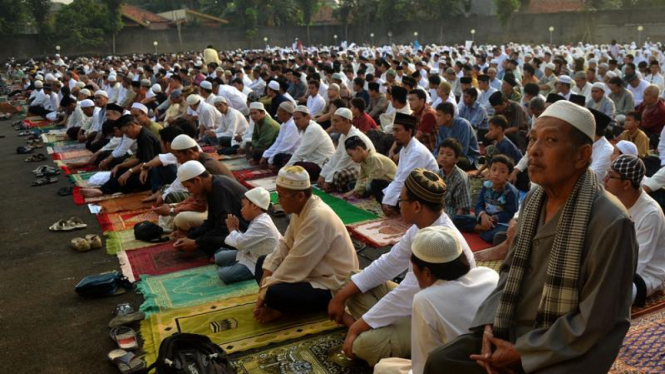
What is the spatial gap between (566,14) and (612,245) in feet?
102

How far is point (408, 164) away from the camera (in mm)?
5660

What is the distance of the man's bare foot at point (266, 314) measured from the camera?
3.67m

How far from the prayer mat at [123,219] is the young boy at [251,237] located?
192cm

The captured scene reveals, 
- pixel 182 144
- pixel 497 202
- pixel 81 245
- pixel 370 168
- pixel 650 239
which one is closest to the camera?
pixel 650 239

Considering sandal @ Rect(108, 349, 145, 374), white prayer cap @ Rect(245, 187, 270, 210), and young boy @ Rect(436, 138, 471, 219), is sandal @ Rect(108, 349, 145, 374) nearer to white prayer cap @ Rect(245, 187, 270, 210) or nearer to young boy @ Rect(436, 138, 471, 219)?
white prayer cap @ Rect(245, 187, 270, 210)

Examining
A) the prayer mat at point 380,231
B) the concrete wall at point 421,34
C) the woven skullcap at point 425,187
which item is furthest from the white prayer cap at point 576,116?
the concrete wall at point 421,34

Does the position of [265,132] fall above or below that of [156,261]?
above

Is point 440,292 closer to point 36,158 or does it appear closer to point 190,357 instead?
point 190,357

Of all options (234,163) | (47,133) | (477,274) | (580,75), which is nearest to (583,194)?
(477,274)

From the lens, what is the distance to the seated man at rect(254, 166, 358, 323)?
11.5ft

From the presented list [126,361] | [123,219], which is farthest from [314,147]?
[126,361]

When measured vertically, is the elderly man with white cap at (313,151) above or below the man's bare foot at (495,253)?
above

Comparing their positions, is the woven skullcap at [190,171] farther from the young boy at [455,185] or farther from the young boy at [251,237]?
the young boy at [455,185]

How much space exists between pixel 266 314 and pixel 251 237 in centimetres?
66
